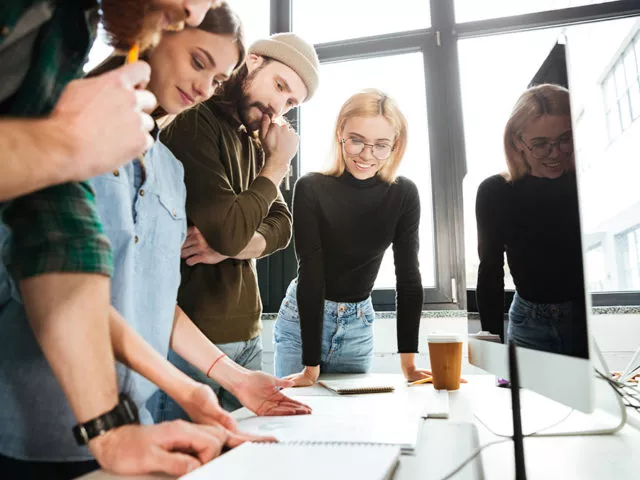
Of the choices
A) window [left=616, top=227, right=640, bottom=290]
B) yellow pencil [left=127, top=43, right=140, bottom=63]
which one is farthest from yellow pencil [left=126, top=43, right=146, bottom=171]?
window [left=616, top=227, right=640, bottom=290]

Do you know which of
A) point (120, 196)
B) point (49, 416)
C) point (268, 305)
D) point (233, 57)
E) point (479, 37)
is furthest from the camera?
point (479, 37)

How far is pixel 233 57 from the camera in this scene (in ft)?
2.38

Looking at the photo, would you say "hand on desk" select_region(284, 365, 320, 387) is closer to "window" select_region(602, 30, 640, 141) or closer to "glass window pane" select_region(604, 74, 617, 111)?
"window" select_region(602, 30, 640, 141)

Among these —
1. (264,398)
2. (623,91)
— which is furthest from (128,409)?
(623,91)

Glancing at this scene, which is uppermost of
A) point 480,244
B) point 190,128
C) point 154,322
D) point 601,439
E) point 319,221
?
point 190,128

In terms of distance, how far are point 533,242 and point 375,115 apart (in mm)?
965

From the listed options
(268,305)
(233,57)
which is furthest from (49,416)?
(268,305)

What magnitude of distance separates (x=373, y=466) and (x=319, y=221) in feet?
3.27

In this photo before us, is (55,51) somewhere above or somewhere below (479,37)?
below

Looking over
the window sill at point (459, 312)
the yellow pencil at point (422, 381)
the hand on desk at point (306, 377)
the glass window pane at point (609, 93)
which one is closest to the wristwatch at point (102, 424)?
the hand on desk at point (306, 377)

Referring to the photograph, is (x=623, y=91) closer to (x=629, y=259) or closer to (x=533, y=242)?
(x=629, y=259)

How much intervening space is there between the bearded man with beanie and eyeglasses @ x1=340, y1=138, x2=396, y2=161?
0.88 feet

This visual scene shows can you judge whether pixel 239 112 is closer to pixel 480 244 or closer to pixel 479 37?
pixel 480 244

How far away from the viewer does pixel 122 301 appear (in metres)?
0.60
